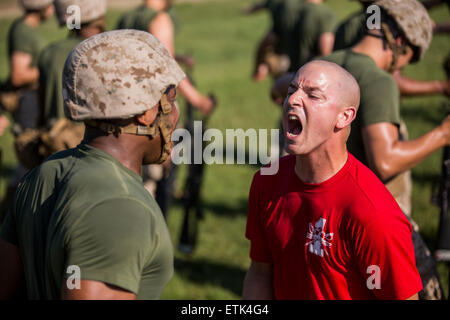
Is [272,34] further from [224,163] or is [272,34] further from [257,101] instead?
[257,101]

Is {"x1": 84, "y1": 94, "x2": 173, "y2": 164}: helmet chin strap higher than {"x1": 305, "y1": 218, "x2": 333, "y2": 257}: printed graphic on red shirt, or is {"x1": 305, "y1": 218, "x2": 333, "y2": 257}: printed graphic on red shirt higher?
{"x1": 84, "y1": 94, "x2": 173, "y2": 164}: helmet chin strap

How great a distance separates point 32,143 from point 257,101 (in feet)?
36.7

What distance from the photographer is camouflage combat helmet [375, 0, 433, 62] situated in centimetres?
347

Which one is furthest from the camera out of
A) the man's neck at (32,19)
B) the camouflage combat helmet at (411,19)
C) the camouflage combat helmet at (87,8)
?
the man's neck at (32,19)

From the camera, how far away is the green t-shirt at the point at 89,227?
Result: 1967 millimetres

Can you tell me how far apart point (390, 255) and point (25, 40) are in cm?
518

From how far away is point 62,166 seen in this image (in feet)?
7.45

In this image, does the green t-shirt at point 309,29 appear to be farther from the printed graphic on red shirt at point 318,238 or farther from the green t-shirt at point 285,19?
the printed graphic on red shirt at point 318,238

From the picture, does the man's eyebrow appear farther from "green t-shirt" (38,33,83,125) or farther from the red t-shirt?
"green t-shirt" (38,33,83,125)

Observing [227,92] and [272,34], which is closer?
[272,34]

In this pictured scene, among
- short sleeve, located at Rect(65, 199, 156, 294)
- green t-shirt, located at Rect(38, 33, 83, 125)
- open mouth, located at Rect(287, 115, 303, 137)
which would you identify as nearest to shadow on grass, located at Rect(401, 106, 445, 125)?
green t-shirt, located at Rect(38, 33, 83, 125)

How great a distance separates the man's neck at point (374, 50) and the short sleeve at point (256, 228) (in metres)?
1.36

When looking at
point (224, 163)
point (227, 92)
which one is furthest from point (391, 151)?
point (227, 92)

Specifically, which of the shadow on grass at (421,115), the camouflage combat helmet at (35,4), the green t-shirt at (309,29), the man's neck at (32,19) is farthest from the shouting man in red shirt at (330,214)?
the shadow on grass at (421,115)
